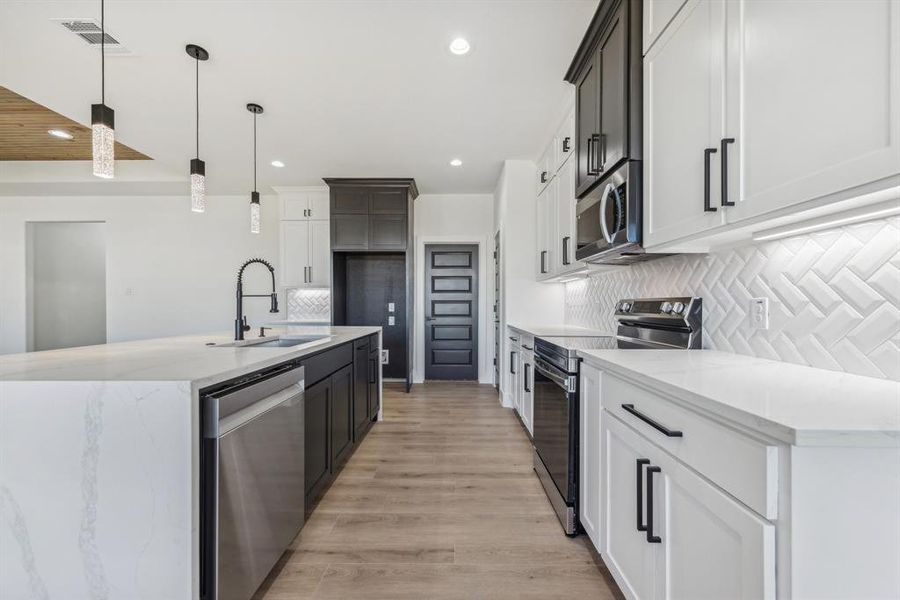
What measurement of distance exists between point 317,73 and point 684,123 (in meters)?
2.37

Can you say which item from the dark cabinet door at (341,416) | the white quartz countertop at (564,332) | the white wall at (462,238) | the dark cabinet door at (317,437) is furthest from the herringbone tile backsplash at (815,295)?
the white wall at (462,238)

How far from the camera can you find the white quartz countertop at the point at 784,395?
646 mm

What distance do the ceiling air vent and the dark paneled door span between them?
146 inches

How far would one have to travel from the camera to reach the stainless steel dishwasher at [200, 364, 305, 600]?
1.14 m

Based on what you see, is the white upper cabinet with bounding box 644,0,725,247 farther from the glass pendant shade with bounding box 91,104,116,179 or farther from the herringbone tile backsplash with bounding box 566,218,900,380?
the glass pendant shade with bounding box 91,104,116,179

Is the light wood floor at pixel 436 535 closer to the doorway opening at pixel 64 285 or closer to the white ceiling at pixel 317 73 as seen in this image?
the white ceiling at pixel 317 73

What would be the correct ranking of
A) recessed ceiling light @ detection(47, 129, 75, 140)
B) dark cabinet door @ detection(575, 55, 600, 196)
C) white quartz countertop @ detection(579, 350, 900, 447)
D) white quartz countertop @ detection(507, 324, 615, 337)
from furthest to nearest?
Answer: recessed ceiling light @ detection(47, 129, 75, 140) → white quartz countertop @ detection(507, 324, 615, 337) → dark cabinet door @ detection(575, 55, 600, 196) → white quartz countertop @ detection(579, 350, 900, 447)

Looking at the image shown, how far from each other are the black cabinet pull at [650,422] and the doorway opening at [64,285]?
7.56 m

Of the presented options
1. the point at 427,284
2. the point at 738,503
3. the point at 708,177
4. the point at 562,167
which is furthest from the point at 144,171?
the point at 738,503

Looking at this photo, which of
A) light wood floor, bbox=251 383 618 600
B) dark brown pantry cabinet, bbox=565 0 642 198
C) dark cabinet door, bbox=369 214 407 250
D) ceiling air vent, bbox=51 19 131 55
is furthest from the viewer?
dark cabinet door, bbox=369 214 407 250

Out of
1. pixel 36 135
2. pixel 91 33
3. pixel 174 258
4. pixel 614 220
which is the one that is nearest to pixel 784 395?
pixel 614 220

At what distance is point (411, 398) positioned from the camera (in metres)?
4.62

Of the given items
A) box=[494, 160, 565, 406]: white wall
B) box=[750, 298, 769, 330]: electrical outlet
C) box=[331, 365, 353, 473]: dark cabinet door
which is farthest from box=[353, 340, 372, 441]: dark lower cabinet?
box=[750, 298, 769, 330]: electrical outlet

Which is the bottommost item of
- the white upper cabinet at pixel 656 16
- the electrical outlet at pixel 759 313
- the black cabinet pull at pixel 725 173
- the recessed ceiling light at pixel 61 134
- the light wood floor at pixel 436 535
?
the light wood floor at pixel 436 535
